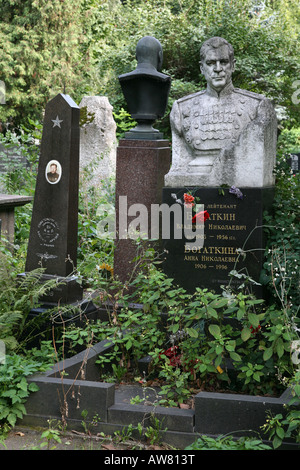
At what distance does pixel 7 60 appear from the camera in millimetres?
22516

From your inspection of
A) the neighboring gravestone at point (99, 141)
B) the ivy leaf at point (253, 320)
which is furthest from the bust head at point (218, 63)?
the neighboring gravestone at point (99, 141)

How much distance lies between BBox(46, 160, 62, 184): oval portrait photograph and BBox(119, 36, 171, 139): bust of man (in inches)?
59.3

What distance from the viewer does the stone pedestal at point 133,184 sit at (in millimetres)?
7184

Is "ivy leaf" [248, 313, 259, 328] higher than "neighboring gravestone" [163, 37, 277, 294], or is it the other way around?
"neighboring gravestone" [163, 37, 277, 294]

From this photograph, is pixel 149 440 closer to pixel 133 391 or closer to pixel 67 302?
pixel 133 391

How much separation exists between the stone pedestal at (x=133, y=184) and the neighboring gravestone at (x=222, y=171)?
82 centimetres

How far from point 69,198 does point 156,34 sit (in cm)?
1077

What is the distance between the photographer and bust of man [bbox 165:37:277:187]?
5.84 metres

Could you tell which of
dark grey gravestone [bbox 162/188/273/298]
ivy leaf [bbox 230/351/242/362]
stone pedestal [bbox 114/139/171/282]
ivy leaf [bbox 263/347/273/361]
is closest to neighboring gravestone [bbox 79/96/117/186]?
stone pedestal [bbox 114/139/171/282]

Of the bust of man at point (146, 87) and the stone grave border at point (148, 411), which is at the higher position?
the bust of man at point (146, 87)

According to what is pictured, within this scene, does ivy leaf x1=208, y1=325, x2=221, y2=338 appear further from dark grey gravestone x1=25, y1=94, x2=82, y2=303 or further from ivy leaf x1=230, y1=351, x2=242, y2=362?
dark grey gravestone x1=25, y1=94, x2=82, y2=303

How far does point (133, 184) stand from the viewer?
286 inches

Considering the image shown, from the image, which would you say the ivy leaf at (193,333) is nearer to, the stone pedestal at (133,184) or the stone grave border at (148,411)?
the stone grave border at (148,411)

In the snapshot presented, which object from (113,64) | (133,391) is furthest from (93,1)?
(133,391)
